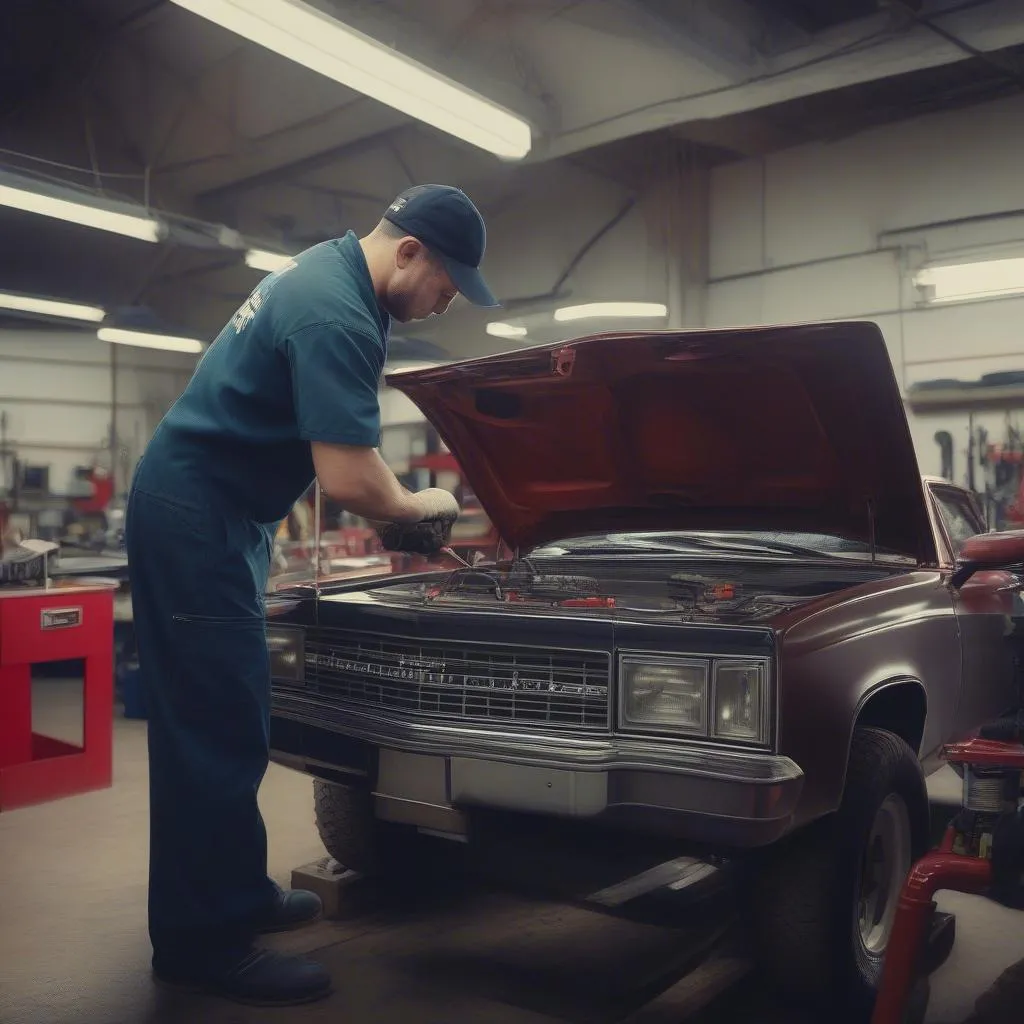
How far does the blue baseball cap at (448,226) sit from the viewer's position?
2137 mm

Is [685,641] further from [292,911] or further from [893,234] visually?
[893,234]

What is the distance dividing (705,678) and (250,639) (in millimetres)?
985

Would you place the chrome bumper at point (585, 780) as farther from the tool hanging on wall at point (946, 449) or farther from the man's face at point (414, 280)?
the tool hanging on wall at point (946, 449)

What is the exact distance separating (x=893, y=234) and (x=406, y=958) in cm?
666

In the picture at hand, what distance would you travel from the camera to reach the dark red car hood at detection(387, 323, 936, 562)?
2402 mm

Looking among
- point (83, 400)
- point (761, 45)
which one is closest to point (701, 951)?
point (761, 45)

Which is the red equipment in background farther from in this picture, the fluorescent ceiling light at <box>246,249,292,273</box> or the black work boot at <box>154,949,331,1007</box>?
the fluorescent ceiling light at <box>246,249,292,273</box>

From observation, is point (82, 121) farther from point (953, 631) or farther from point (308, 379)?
point (953, 631)

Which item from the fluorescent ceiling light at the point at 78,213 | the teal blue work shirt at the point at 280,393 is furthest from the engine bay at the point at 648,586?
the fluorescent ceiling light at the point at 78,213

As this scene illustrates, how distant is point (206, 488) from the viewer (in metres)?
2.13

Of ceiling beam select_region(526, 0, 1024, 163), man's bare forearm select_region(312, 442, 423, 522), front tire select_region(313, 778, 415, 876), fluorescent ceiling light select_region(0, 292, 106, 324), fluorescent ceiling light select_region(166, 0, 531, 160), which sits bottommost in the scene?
front tire select_region(313, 778, 415, 876)

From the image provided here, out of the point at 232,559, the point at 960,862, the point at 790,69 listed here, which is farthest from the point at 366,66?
the point at 960,862

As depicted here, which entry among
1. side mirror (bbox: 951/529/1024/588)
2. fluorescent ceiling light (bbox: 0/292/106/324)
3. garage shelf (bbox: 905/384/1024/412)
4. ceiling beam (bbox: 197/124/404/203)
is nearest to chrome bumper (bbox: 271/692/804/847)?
side mirror (bbox: 951/529/1024/588)

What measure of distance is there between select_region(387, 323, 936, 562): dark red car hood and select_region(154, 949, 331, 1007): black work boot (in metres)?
1.48
